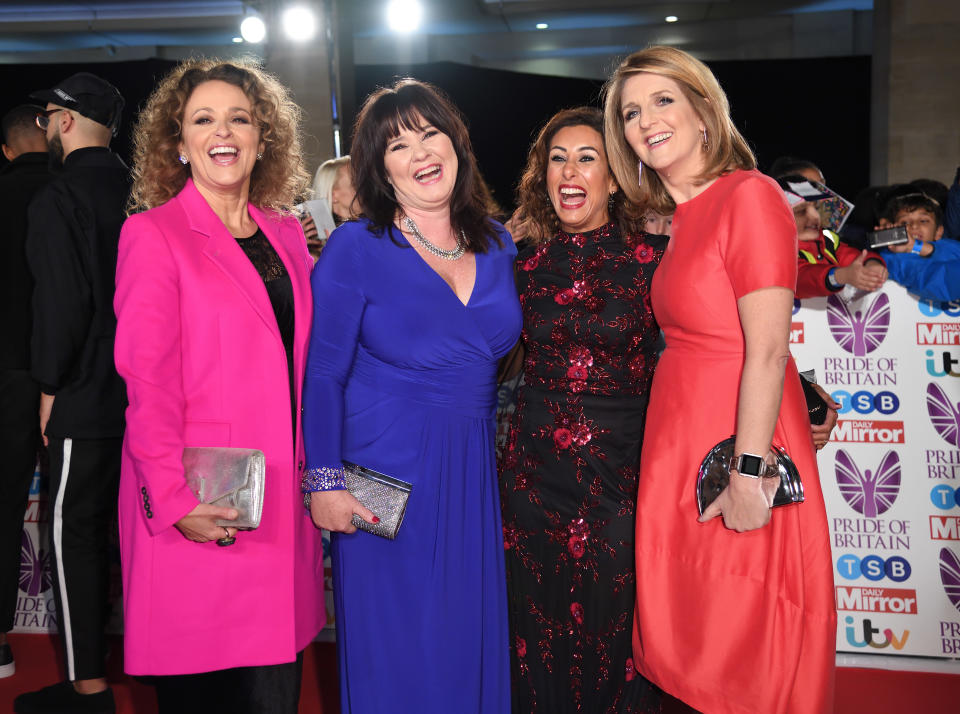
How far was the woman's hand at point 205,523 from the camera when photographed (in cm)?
184

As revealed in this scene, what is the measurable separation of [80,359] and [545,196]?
1505 mm

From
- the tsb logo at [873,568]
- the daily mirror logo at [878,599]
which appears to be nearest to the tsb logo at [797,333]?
the tsb logo at [873,568]

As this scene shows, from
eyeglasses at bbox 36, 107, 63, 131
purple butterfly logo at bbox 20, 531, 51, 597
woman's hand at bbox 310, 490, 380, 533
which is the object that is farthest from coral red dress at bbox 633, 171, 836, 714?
purple butterfly logo at bbox 20, 531, 51, 597

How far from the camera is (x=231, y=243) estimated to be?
6.53 ft

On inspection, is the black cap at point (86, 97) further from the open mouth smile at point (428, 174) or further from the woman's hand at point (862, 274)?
the woman's hand at point (862, 274)

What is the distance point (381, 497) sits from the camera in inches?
80.0

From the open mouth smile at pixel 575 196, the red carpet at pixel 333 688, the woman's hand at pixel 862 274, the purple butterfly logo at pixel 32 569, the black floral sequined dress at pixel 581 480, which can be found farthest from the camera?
the purple butterfly logo at pixel 32 569

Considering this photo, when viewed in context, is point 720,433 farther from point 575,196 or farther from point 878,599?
point 878,599

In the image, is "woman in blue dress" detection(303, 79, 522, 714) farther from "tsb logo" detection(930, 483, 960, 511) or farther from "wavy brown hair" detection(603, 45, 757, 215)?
"tsb logo" detection(930, 483, 960, 511)

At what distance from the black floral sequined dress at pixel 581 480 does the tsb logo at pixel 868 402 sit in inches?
53.2

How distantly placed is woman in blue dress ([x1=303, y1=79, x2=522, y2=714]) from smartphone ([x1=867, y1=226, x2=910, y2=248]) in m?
1.94

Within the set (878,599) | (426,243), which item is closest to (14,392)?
(426,243)

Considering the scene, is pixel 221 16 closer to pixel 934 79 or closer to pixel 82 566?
pixel 934 79

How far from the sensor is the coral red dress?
182cm
